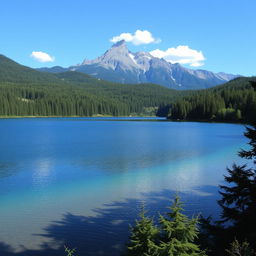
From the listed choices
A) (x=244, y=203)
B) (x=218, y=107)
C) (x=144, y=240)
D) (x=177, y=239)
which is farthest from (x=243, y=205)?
(x=218, y=107)

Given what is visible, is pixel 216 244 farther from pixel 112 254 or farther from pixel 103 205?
pixel 103 205

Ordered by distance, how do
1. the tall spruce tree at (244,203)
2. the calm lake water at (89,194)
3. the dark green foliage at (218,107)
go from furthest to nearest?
the dark green foliage at (218,107) < the calm lake water at (89,194) < the tall spruce tree at (244,203)

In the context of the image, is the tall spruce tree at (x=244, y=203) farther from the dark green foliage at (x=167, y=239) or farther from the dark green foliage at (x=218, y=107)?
the dark green foliage at (x=218, y=107)

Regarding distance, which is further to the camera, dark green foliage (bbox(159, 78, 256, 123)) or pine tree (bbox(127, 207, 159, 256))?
dark green foliage (bbox(159, 78, 256, 123))

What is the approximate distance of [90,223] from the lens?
16969 millimetres

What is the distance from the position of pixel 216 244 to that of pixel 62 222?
9258mm

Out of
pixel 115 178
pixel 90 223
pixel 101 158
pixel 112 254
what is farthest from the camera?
pixel 101 158

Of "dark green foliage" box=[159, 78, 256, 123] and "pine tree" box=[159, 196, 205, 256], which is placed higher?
"dark green foliage" box=[159, 78, 256, 123]

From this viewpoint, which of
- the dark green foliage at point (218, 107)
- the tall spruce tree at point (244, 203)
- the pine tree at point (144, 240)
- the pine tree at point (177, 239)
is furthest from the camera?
the dark green foliage at point (218, 107)

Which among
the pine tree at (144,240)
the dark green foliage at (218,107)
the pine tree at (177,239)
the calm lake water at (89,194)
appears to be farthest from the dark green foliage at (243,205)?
the dark green foliage at (218,107)

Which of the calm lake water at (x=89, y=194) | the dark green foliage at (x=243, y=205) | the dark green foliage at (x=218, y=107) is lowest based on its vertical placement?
the calm lake water at (x=89, y=194)

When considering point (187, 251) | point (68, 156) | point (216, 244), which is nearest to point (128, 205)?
point (216, 244)

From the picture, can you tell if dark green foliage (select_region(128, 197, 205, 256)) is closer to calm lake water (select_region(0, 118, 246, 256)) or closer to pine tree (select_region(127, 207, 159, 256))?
pine tree (select_region(127, 207, 159, 256))

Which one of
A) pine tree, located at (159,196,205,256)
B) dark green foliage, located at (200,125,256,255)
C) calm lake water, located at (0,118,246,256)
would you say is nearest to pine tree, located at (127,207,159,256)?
pine tree, located at (159,196,205,256)
